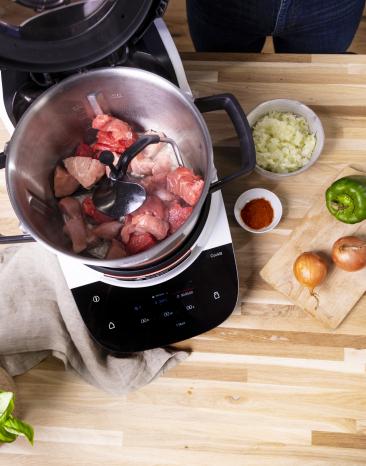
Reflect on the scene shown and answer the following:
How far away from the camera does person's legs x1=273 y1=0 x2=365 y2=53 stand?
1.24m

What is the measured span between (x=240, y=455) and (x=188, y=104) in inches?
26.8

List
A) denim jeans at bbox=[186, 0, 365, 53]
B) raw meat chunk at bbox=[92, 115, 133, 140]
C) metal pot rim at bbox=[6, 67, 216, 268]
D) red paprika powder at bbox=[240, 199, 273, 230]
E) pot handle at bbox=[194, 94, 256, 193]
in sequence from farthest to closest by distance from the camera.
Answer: denim jeans at bbox=[186, 0, 365, 53], red paprika powder at bbox=[240, 199, 273, 230], raw meat chunk at bbox=[92, 115, 133, 140], pot handle at bbox=[194, 94, 256, 193], metal pot rim at bbox=[6, 67, 216, 268]

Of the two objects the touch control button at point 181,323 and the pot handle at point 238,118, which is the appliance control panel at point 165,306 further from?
the pot handle at point 238,118

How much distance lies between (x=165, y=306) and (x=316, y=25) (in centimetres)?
80

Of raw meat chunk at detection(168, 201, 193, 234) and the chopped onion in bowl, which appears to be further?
the chopped onion in bowl

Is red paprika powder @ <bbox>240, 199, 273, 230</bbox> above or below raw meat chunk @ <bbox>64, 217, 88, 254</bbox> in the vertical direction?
below

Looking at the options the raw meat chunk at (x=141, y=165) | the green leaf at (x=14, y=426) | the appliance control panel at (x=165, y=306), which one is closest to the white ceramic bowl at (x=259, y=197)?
the appliance control panel at (x=165, y=306)

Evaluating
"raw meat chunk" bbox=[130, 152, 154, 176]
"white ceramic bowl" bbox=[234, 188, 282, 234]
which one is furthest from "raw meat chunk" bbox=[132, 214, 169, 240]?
"white ceramic bowl" bbox=[234, 188, 282, 234]

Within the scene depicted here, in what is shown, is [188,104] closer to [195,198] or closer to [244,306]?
[195,198]

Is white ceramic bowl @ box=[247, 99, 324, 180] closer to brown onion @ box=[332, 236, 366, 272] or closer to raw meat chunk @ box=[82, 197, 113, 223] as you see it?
brown onion @ box=[332, 236, 366, 272]

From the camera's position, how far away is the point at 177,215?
3.12 ft

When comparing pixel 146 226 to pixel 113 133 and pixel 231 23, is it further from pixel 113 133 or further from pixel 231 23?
pixel 231 23

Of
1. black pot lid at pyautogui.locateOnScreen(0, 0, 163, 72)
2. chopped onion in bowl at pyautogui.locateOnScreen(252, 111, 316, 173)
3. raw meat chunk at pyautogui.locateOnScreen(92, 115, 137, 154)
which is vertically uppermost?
black pot lid at pyautogui.locateOnScreen(0, 0, 163, 72)

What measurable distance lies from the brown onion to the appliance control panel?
0.70ft
